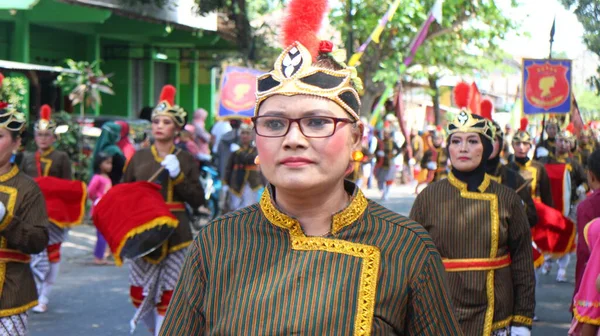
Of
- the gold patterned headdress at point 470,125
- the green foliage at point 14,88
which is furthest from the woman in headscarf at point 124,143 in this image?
the gold patterned headdress at point 470,125

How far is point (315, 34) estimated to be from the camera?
2.87 meters

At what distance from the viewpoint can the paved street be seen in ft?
27.8

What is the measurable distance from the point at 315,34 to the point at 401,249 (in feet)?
2.33

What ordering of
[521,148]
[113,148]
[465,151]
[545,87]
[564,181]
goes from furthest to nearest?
[545,87] → [113,148] → [564,181] → [521,148] → [465,151]

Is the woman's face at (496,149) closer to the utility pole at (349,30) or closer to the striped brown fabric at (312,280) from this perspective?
the striped brown fabric at (312,280)

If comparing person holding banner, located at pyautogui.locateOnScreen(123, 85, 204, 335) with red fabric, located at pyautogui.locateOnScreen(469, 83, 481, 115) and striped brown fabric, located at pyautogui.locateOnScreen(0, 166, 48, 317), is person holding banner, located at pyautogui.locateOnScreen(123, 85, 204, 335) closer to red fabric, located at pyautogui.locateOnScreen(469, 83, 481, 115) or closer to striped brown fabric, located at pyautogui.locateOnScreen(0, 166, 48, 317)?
striped brown fabric, located at pyautogui.locateOnScreen(0, 166, 48, 317)

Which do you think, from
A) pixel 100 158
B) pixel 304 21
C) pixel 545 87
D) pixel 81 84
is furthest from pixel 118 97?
pixel 304 21

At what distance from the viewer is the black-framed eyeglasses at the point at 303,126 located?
103 inches

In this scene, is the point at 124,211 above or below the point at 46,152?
below

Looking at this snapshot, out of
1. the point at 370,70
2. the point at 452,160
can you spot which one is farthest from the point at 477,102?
the point at 370,70

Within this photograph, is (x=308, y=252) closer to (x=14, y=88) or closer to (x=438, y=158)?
(x=14, y=88)

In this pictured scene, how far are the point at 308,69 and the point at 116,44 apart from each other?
2222cm

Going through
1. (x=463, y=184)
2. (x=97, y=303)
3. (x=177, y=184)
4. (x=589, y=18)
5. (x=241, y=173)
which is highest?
(x=589, y=18)

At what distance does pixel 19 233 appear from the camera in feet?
17.0
